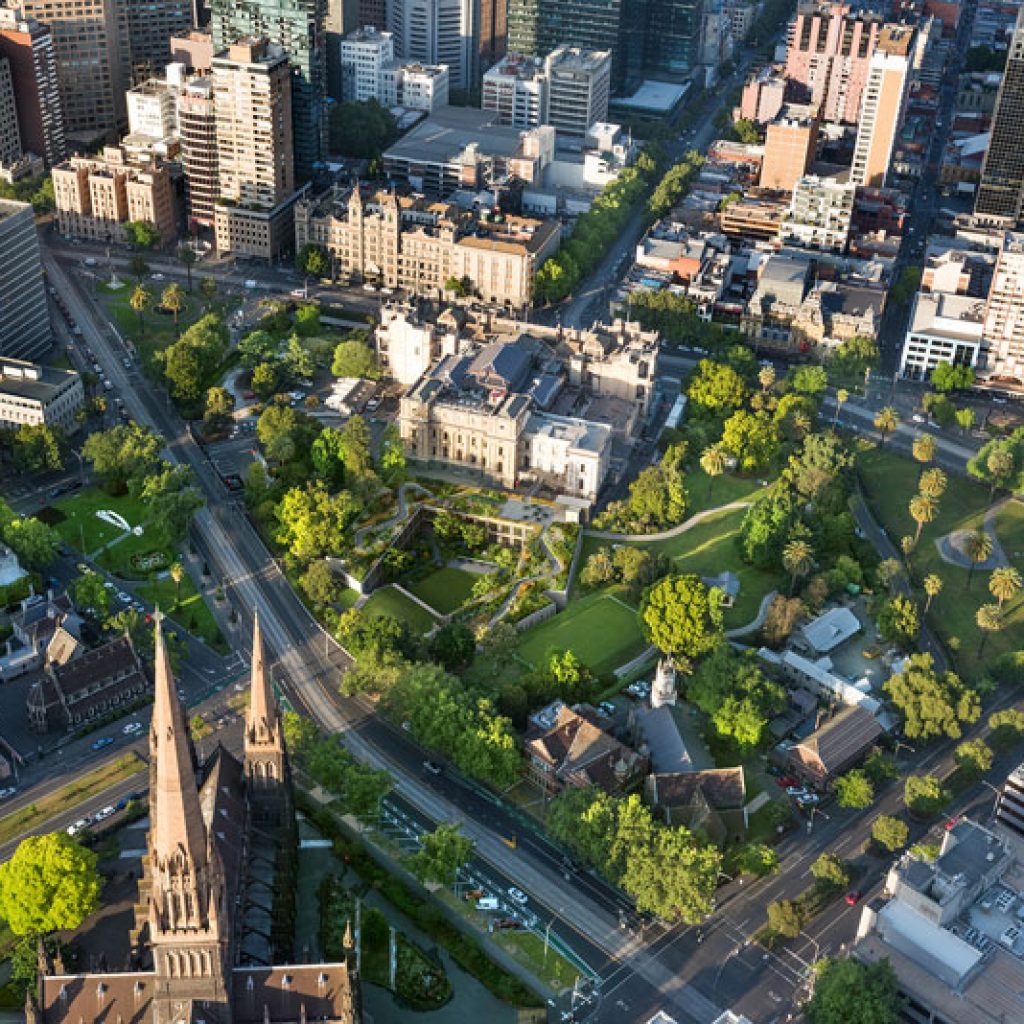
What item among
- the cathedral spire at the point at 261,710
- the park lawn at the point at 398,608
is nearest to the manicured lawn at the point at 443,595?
the park lawn at the point at 398,608

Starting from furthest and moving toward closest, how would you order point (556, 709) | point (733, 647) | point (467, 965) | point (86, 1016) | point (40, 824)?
point (733, 647), point (556, 709), point (40, 824), point (467, 965), point (86, 1016)

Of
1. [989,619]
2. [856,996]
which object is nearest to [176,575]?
[856,996]

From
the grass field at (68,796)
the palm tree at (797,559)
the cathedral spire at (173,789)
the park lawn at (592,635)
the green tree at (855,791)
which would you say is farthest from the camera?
the palm tree at (797,559)

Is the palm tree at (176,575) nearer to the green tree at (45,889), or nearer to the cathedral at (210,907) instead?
the cathedral at (210,907)

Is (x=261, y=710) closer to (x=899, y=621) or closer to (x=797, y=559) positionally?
(x=797, y=559)

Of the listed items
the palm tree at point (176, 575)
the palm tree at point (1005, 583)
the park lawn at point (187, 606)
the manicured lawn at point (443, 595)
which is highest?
the palm tree at point (1005, 583)

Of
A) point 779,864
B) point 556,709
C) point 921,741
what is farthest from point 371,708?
point 921,741

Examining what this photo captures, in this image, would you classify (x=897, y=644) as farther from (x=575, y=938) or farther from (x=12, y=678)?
(x=12, y=678)
